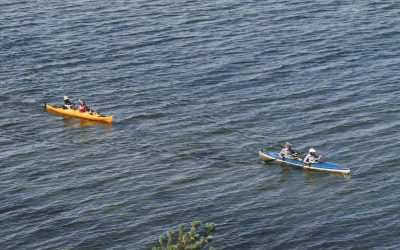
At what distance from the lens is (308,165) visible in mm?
73375

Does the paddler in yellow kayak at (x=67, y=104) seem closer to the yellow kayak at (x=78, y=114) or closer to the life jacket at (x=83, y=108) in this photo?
the yellow kayak at (x=78, y=114)

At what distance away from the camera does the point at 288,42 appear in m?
109

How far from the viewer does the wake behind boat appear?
71.6m

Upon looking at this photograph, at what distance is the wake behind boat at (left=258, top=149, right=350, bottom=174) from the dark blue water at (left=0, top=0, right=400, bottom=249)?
656mm

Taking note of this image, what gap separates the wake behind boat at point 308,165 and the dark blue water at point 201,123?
25.8 inches

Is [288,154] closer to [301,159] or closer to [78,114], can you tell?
[301,159]

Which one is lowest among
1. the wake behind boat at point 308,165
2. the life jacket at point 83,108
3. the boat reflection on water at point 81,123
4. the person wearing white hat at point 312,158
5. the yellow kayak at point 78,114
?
the wake behind boat at point 308,165

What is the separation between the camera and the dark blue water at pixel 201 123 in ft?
214

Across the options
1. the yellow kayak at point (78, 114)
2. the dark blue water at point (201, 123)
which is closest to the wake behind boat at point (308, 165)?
the dark blue water at point (201, 123)

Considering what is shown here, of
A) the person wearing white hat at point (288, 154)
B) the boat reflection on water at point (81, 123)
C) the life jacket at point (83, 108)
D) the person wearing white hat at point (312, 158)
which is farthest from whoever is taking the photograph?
the life jacket at point (83, 108)

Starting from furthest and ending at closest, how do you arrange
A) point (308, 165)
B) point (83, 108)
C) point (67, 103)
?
point (67, 103), point (83, 108), point (308, 165)

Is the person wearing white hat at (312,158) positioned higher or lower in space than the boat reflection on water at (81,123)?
lower

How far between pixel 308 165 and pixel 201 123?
1545 centimetres

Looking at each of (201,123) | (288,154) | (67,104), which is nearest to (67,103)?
(67,104)
